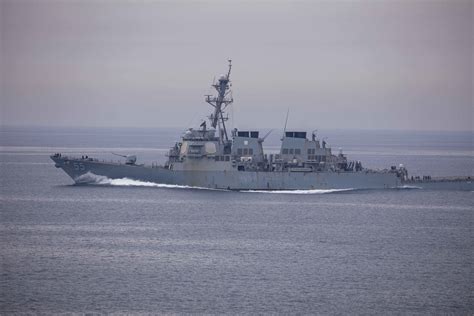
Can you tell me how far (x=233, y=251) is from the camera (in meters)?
44.6

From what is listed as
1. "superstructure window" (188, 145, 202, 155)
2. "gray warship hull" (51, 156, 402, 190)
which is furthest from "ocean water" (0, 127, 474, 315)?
"superstructure window" (188, 145, 202, 155)

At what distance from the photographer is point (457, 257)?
4388 centimetres

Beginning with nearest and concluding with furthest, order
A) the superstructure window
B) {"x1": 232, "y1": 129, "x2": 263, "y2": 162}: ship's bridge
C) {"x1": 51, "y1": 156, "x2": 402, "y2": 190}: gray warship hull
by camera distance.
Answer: the superstructure window
{"x1": 51, "y1": 156, "x2": 402, "y2": 190}: gray warship hull
{"x1": 232, "y1": 129, "x2": 263, "y2": 162}: ship's bridge

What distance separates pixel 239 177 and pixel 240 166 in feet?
3.25

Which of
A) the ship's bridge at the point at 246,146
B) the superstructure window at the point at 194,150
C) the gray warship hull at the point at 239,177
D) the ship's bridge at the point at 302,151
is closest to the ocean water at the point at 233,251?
the gray warship hull at the point at 239,177

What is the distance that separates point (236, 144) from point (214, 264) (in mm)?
27710

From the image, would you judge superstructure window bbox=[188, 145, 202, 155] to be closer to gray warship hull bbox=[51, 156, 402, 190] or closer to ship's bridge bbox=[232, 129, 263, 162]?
gray warship hull bbox=[51, 156, 402, 190]

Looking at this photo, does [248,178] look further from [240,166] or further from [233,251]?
[233,251]

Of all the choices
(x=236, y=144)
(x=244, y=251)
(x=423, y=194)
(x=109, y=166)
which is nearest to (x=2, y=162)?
(x=109, y=166)

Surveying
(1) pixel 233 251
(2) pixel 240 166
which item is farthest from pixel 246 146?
(1) pixel 233 251

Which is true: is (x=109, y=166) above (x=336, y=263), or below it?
above

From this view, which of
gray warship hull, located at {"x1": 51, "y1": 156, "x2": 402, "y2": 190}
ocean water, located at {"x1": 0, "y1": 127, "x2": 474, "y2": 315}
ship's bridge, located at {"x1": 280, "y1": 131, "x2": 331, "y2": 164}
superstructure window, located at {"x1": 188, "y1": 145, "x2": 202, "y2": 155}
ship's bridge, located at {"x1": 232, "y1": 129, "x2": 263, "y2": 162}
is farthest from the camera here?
ship's bridge, located at {"x1": 280, "y1": 131, "x2": 331, "y2": 164}

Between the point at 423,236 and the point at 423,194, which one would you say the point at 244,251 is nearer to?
the point at 423,236

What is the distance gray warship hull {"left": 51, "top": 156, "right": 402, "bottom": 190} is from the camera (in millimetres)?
67062
